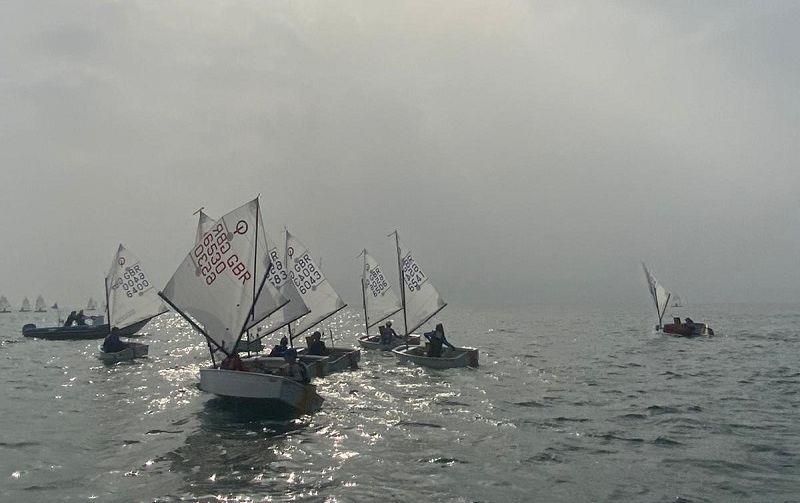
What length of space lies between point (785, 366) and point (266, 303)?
33.9 metres

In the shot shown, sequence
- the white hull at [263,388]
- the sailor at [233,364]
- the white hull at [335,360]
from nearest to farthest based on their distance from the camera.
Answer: the white hull at [263,388], the sailor at [233,364], the white hull at [335,360]

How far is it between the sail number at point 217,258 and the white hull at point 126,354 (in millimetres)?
19548

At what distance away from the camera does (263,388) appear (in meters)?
20.0

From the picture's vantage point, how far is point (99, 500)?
485 inches

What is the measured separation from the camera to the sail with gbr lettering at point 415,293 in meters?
41.0

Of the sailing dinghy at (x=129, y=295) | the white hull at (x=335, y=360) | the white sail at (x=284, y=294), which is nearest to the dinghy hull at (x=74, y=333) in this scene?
the sailing dinghy at (x=129, y=295)

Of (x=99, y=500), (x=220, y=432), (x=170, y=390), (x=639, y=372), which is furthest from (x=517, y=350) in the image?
(x=99, y=500)

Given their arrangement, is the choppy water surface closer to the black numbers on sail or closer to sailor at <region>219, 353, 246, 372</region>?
sailor at <region>219, 353, 246, 372</region>

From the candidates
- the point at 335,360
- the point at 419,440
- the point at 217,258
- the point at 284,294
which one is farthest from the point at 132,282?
the point at 419,440

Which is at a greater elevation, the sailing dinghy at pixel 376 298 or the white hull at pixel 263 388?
the sailing dinghy at pixel 376 298

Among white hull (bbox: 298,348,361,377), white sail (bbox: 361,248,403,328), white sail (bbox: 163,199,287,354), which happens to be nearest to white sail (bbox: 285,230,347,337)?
white hull (bbox: 298,348,361,377)

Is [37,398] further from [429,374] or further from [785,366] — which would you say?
[785,366]

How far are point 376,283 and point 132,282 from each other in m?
21.8

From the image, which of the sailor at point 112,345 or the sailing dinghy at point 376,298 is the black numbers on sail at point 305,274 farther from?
the sailor at point 112,345
